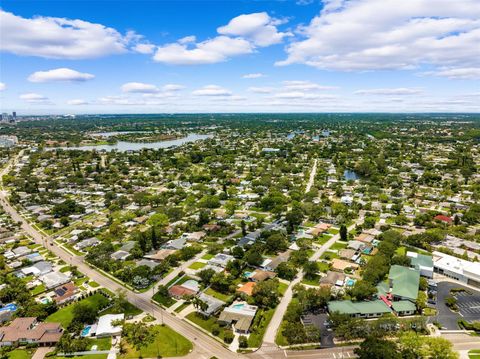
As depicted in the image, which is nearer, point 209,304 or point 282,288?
point 209,304

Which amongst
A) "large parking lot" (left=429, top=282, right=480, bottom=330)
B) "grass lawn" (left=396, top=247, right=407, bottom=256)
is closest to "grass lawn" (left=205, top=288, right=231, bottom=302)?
"large parking lot" (left=429, top=282, right=480, bottom=330)

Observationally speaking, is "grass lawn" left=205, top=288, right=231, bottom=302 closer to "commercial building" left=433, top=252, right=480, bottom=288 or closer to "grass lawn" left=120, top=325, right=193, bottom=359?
"grass lawn" left=120, top=325, right=193, bottom=359

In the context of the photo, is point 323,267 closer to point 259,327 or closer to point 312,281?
point 312,281

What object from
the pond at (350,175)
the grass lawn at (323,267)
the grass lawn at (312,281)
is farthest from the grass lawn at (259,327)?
the pond at (350,175)

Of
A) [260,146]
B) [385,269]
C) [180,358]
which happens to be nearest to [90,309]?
[180,358]

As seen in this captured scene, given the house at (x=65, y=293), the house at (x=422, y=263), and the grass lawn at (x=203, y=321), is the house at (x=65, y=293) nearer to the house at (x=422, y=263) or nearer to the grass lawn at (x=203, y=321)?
the grass lawn at (x=203, y=321)

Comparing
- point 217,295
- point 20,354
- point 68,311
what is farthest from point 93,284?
point 217,295

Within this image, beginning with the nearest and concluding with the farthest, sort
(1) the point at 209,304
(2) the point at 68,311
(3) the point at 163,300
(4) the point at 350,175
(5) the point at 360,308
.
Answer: (5) the point at 360,308 < (1) the point at 209,304 < (2) the point at 68,311 < (3) the point at 163,300 < (4) the point at 350,175

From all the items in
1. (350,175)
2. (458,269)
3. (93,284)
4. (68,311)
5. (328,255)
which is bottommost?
(68,311)
